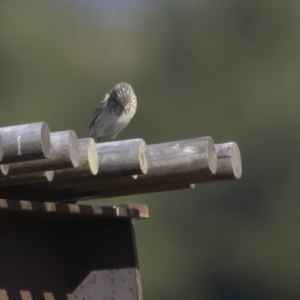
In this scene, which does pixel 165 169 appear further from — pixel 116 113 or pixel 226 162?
pixel 116 113

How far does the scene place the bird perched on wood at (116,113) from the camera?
851 cm

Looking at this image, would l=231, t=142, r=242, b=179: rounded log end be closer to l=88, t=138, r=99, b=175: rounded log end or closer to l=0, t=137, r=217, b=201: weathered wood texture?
l=0, t=137, r=217, b=201: weathered wood texture

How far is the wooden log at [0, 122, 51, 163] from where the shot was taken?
3582 millimetres

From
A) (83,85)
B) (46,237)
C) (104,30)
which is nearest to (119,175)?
(46,237)

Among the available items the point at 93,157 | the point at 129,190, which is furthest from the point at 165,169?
the point at 129,190

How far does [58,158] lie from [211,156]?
86 centimetres

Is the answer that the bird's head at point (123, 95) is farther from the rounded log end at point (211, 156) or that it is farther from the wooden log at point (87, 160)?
the wooden log at point (87, 160)

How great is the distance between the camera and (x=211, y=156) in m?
4.41

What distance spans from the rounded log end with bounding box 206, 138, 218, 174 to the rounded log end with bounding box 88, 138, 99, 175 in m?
0.53

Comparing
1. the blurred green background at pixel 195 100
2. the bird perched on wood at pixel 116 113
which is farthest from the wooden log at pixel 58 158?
the blurred green background at pixel 195 100

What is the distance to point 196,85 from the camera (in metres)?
25.3

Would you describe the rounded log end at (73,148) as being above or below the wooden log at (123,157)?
above

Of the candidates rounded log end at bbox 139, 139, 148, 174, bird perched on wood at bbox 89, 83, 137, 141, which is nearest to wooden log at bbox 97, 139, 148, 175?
rounded log end at bbox 139, 139, 148, 174

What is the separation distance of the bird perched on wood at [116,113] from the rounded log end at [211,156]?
4056mm
